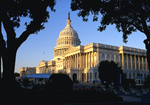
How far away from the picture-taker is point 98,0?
15336 millimetres

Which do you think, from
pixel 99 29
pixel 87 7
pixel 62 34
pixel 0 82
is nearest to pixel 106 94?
pixel 99 29

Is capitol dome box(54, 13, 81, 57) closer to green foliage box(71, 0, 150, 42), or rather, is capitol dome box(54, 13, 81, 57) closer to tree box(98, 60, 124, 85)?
tree box(98, 60, 124, 85)

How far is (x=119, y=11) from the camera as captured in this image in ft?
54.4

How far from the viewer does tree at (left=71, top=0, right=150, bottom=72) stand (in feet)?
50.0

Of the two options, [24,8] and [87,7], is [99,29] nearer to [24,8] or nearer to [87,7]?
[87,7]

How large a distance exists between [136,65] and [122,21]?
77815 millimetres

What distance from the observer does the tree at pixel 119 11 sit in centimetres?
1525

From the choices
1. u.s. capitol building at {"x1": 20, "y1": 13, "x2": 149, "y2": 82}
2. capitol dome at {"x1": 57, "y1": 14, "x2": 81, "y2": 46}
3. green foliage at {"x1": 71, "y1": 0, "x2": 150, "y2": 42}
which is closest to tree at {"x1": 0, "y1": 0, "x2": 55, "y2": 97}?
green foliage at {"x1": 71, "y1": 0, "x2": 150, "y2": 42}

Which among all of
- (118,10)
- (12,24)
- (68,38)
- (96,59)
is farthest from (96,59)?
(12,24)

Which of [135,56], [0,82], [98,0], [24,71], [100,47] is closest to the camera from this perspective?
[0,82]

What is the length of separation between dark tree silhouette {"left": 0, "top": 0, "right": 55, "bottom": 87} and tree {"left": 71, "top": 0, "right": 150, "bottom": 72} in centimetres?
338

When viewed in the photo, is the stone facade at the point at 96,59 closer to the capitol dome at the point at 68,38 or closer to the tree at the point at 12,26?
the capitol dome at the point at 68,38

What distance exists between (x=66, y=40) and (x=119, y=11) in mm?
111823

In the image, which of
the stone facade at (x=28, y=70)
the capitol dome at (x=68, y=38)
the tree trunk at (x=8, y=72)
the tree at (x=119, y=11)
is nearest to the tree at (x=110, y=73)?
the tree at (x=119, y=11)
